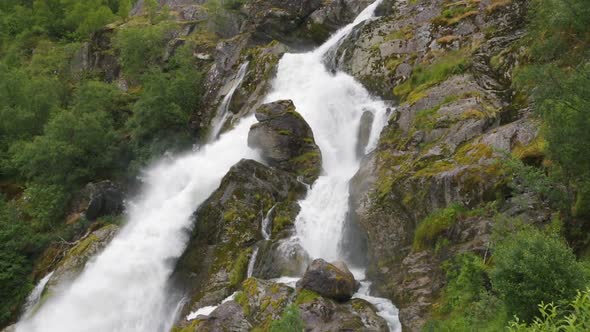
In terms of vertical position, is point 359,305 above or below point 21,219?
above

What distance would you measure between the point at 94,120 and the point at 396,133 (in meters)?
22.0

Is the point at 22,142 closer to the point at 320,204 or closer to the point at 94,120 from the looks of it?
the point at 94,120

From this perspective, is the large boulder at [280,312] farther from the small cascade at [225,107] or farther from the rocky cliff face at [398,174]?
the small cascade at [225,107]

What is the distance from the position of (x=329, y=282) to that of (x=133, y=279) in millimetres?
11266

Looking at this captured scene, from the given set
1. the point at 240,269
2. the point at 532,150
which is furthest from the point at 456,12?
the point at 240,269

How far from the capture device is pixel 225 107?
3534cm

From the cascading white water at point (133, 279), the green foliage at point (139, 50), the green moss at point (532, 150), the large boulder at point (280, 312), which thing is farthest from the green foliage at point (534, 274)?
the green foliage at point (139, 50)

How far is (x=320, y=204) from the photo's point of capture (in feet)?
73.4

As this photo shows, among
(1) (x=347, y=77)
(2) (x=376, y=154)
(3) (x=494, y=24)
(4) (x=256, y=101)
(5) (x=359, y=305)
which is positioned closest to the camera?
(5) (x=359, y=305)

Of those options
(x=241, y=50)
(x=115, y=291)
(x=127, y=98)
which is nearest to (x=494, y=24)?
(x=241, y=50)

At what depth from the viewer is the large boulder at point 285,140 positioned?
2561 centimetres

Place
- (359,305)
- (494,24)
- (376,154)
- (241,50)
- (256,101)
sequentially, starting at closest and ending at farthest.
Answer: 1. (359,305)
2. (376,154)
3. (494,24)
4. (256,101)
5. (241,50)

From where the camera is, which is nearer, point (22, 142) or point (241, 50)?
point (22, 142)

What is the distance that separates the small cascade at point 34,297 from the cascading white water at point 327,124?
1424 centimetres
